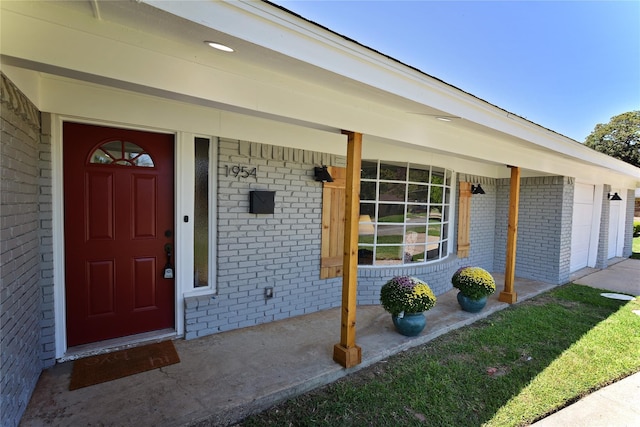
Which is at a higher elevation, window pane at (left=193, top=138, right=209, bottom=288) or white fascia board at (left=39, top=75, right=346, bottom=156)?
white fascia board at (left=39, top=75, right=346, bottom=156)

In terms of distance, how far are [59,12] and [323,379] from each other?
321 cm

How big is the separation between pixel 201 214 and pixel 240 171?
67cm

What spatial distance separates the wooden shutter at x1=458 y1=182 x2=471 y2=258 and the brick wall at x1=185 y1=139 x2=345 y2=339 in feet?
10.4

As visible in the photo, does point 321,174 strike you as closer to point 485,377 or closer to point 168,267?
point 168,267

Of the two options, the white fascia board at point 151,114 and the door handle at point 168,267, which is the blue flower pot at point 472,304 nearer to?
the white fascia board at point 151,114

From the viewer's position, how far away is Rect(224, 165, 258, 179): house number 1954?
3.75m

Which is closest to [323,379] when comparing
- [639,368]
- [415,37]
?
[639,368]

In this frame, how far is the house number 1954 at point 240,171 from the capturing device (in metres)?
3.75

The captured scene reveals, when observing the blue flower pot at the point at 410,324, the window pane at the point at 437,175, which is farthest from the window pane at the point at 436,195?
the blue flower pot at the point at 410,324

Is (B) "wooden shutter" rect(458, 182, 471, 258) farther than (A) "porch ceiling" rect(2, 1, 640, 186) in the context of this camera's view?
Yes

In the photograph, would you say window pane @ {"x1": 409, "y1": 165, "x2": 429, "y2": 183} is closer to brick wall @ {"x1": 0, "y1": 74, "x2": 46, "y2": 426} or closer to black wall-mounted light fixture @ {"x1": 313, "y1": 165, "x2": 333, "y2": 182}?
black wall-mounted light fixture @ {"x1": 313, "y1": 165, "x2": 333, "y2": 182}

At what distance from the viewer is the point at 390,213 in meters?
5.34

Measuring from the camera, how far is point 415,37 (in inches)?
343

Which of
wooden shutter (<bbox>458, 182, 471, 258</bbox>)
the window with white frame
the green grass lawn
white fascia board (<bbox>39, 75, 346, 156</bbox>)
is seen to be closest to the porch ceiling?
white fascia board (<bbox>39, 75, 346, 156</bbox>)
